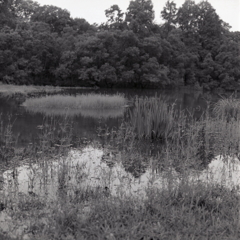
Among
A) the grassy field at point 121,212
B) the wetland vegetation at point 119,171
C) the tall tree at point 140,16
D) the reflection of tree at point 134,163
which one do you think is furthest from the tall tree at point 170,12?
the grassy field at point 121,212

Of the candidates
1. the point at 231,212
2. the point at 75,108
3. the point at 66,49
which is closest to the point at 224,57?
the point at 66,49

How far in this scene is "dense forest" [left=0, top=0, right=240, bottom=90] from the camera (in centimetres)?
3869

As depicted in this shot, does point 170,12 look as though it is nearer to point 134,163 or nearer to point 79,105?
point 79,105

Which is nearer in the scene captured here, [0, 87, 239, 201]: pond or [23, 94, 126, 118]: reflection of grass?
[0, 87, 239, 201]: pond

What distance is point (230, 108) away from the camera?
12.5 m

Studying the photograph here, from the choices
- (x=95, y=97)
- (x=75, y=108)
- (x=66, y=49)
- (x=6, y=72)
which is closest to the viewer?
(x=75, y=108)

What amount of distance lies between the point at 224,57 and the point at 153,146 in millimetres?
42519

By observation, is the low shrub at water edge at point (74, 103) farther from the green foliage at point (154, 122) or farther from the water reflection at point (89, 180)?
the water reflection at point (89, 180)

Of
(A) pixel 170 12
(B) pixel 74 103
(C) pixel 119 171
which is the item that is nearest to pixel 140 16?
(A) pixel 170 12

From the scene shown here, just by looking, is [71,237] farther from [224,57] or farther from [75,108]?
Answer: [224,57]

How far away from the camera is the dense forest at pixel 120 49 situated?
1523 inches

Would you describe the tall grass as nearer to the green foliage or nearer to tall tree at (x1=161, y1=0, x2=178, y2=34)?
the green foliage

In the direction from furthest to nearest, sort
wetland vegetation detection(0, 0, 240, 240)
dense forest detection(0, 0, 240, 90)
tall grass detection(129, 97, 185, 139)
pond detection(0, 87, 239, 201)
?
dense forest detection(0, 0, 240, 90)
tall grass detection(129, 97, 185, 139)
pond detection(0, 87, 239, 201)
wetland vegetation detection(0, 0, 240, 240)

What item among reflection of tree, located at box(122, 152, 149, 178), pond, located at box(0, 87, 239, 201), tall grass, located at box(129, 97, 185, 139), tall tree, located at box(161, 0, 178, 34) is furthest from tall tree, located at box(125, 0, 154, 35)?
reflection of tree, located at box(122, 152, 149, 178)
